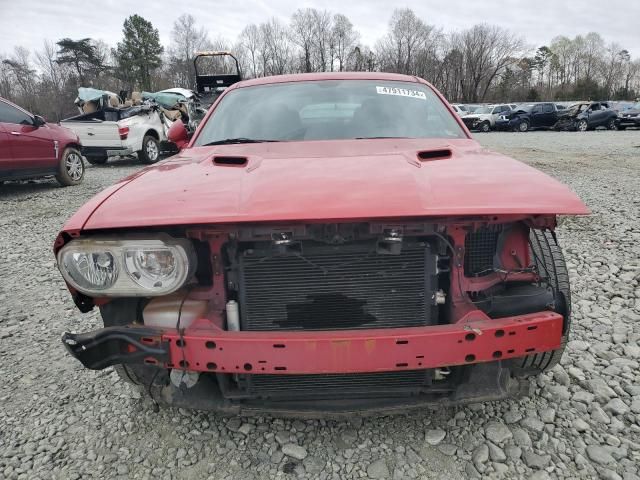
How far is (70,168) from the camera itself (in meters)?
8.25

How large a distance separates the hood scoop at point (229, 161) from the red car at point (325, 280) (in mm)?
55

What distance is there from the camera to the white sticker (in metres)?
2.85

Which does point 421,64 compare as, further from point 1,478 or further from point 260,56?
point 1,478

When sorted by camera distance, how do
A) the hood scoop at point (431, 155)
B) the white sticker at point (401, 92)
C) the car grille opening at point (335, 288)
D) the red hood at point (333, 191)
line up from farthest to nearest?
the white sticker at point (401, 92) < the hood scoop at point (431, 155) < the car grille opening at point (335, 288) < the red hood at point (333, 191)

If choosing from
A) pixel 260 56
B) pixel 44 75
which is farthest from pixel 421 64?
pixel 44 75

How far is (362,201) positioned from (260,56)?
64.9 m

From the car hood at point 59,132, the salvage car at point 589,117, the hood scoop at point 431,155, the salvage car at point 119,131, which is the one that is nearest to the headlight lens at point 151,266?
the hood scoop at point 431,155

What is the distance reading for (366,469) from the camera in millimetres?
1762

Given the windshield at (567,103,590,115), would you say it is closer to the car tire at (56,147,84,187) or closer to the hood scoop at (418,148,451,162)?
the car tire at (56,147,84,187)

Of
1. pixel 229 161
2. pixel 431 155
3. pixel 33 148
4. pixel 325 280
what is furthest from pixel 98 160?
pixel 325 280

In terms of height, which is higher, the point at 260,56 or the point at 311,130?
the point at 260,56

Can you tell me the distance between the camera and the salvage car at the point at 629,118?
68.7 ft

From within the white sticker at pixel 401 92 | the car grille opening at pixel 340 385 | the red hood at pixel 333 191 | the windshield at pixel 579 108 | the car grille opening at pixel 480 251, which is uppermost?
the windshield at pixel 579 108

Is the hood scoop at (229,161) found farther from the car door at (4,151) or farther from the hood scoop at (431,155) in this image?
the car door at (4,151)
